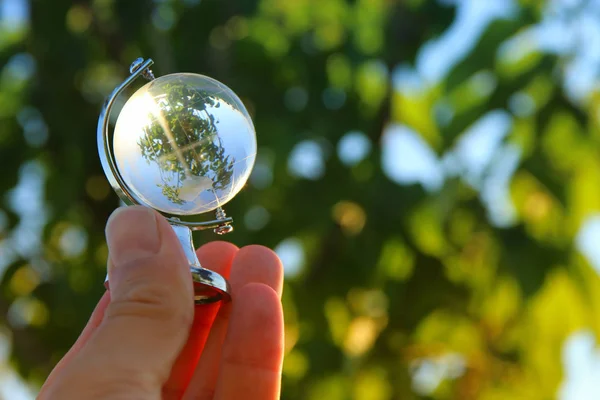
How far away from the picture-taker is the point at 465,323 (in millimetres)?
1464

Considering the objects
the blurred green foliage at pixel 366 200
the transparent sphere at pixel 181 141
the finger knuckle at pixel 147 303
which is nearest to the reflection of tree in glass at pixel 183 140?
the transparent sphere at pixel 181 141

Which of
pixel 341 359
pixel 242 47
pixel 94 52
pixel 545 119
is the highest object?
pixel 94 52

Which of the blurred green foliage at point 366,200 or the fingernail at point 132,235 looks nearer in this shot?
the fingernail at point 132,235

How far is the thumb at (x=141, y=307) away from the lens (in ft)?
1.39

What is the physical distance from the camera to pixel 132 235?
462 millimetres

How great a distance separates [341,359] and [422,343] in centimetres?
24

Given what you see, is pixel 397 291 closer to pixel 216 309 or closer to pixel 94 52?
pixel 216 309

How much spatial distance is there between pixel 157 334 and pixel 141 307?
0.07ft

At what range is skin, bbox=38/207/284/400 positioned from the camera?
1.38 ft

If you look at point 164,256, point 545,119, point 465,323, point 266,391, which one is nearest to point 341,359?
point 465,323

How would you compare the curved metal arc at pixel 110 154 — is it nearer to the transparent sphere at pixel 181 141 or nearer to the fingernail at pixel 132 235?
the transparent sphere at pixel 181 141

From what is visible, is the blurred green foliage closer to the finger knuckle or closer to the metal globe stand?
the metal globe stand

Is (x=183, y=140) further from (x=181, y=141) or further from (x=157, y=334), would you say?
(x=157, y=334)

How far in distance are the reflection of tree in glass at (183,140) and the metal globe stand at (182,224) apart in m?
0.04
